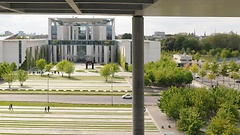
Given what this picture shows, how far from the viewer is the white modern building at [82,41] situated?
174ft

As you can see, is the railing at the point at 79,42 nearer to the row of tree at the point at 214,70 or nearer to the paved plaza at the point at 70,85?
the paved plaza at the point at 70,85

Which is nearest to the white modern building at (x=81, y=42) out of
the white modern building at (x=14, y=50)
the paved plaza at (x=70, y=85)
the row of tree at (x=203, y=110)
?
the white modern building at (x=14, y=50)

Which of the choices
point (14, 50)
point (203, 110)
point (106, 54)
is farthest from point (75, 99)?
point (106, 54)

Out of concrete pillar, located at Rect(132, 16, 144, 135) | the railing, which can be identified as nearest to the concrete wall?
the railing

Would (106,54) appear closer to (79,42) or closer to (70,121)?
(79,42)

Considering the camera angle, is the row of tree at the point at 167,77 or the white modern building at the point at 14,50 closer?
the row of tree at the point at 167,77

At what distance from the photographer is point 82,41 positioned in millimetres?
53781

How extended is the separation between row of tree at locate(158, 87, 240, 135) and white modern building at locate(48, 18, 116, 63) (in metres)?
35.0

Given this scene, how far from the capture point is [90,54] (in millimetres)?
53375

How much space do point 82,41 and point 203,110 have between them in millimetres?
39084

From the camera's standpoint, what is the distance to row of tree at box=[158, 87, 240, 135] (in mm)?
13391

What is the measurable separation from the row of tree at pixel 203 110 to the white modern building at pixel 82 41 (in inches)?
1376

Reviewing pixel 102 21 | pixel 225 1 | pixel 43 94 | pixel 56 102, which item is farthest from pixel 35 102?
pixel 102 21

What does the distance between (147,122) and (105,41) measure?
120ft
